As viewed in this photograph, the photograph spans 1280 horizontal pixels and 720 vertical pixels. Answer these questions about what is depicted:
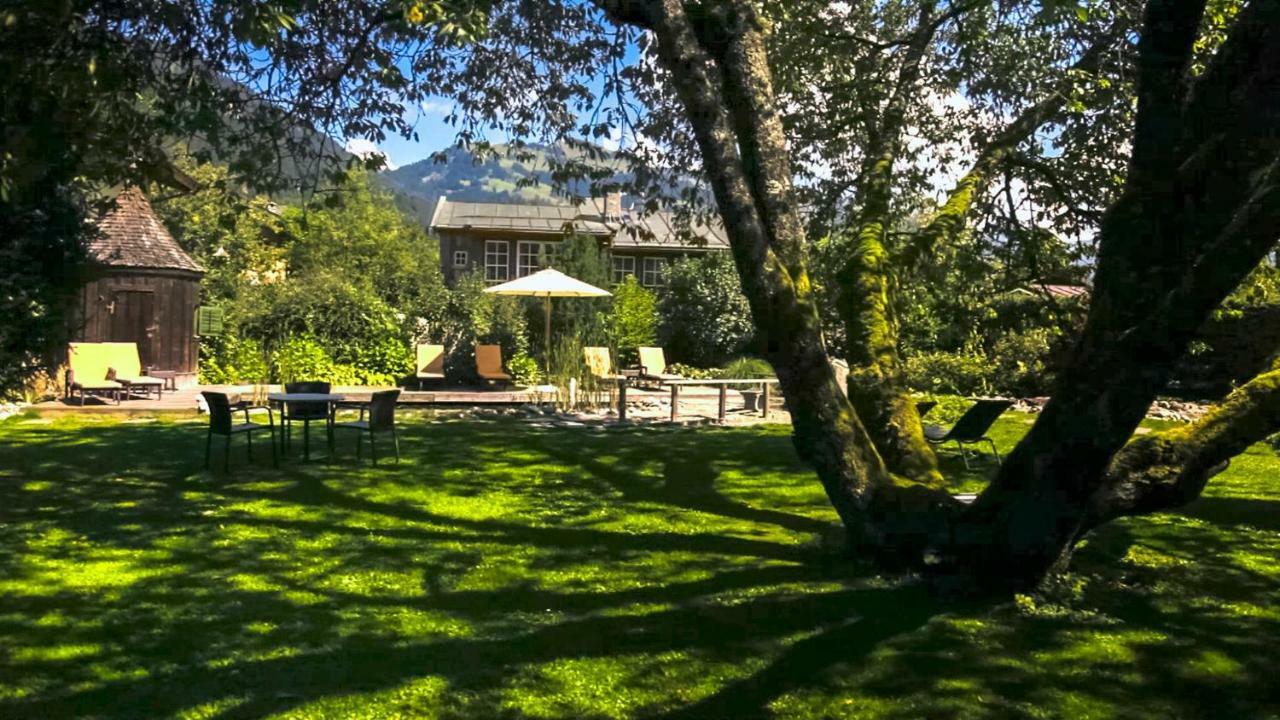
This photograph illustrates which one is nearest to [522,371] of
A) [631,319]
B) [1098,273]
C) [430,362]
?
[430,362]

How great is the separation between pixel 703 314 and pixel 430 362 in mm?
8042

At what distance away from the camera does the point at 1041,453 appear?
16.2ft

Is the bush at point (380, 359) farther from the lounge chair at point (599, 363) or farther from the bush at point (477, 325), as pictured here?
the lounge chair at point (599, 363)

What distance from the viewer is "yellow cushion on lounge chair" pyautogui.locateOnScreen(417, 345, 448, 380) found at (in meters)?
18.0

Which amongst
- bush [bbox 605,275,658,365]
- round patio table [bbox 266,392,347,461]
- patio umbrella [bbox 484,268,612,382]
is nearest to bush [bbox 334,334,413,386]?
patio umbrella [bbox 484,268,612,382]

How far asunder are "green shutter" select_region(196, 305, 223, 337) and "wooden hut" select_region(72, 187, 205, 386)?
0.39 ft

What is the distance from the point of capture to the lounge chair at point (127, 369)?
15602 mm

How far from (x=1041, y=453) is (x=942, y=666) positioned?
1.24 metres

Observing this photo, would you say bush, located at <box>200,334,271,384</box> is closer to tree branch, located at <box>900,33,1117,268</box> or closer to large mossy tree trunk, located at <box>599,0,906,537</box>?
tree branch, located at <box>900,33,1117,268</box>

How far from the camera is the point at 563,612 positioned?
5062 mm

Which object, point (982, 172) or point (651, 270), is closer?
point (982, 172)

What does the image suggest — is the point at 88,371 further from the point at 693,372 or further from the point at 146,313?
the point at 693,372

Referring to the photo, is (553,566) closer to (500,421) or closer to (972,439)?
(972,439)

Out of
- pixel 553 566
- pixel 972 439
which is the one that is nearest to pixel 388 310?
pixel 972 439
